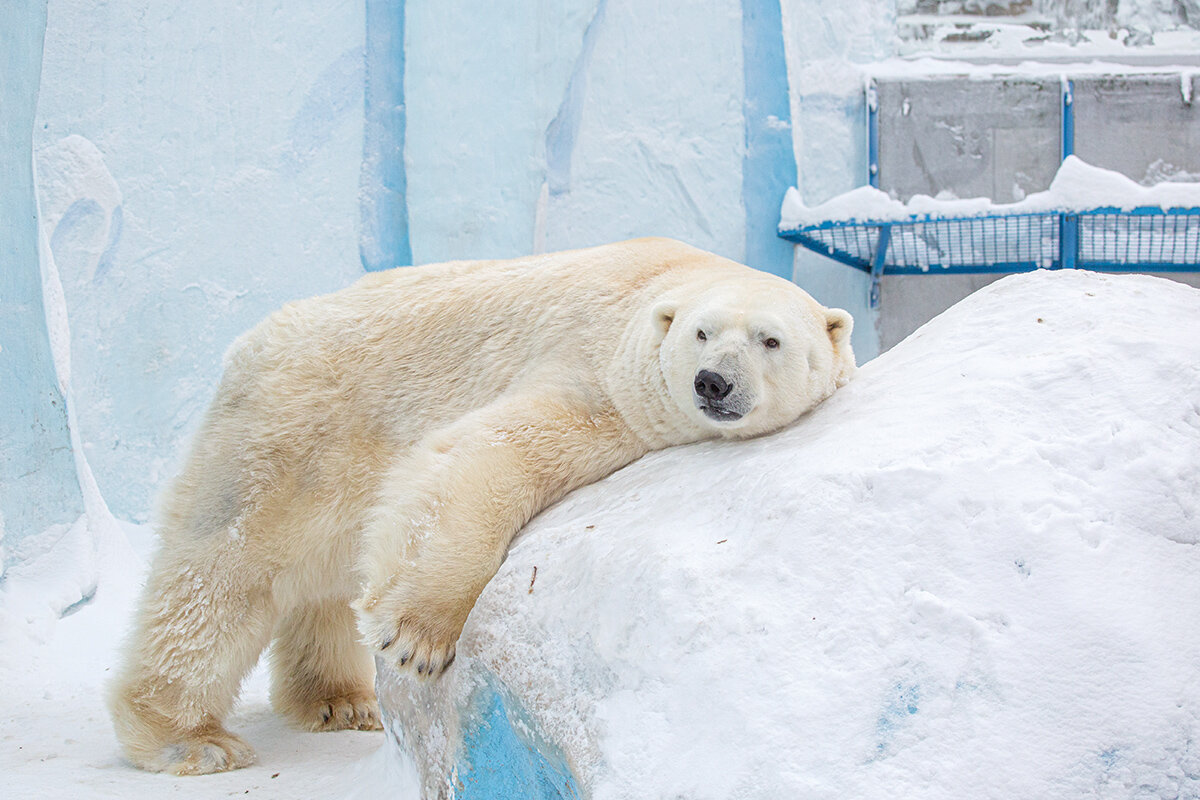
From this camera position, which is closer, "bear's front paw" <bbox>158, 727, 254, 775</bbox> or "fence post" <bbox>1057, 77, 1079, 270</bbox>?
"bear's front paw" <bbox>158, 727, 254, 775</bbox>

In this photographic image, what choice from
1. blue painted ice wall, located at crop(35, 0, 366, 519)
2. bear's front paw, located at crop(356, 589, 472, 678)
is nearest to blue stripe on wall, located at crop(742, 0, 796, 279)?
blue painted ice wall, located at crop(35, 0, 366, 519)

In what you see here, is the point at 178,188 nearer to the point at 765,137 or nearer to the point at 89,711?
the point at 89,711

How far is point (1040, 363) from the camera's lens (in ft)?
6.05

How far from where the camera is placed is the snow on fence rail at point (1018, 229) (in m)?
5.57

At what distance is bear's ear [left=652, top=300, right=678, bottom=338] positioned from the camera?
238 cm

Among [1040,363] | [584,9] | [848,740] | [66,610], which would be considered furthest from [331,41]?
[848,740]

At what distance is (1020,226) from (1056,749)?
542cm

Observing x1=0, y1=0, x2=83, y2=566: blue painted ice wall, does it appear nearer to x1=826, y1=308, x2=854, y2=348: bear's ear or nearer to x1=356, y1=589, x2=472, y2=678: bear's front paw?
x1=356, y1=589, x2=472, y2=678: bear's front paw

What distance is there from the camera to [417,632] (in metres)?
2.10

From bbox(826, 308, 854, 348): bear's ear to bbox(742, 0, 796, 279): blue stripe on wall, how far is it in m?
4.40

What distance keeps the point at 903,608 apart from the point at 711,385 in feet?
2.60

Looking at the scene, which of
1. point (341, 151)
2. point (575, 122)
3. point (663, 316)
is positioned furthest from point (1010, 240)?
point (663, 316)

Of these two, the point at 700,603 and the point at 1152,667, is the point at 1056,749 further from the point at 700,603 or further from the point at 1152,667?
the point at 700,603

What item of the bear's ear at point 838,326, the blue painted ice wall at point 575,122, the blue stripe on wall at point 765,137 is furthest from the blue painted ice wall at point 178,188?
the bear's ear at point 838,326
